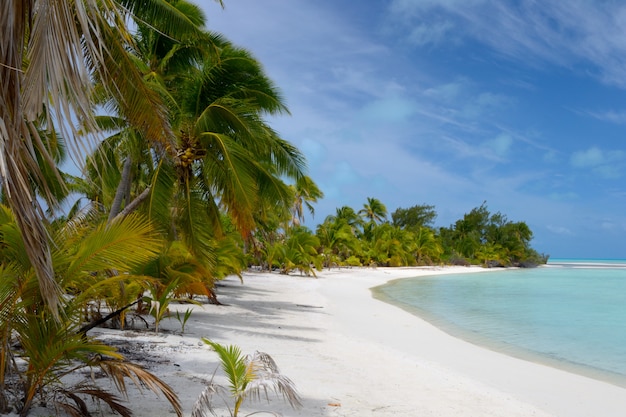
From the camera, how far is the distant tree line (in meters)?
25.8

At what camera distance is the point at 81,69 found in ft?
7.89

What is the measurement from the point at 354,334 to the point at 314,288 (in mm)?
10401

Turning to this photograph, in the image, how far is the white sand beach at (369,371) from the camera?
4.62m

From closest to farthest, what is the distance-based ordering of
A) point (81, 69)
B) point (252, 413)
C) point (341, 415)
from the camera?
point (81, 69), point (252, 413), point (341, 415)

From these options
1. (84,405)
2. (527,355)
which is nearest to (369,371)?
(84,405)

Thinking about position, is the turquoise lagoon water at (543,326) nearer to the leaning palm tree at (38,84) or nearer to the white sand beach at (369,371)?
the white sand beach at (369,371)

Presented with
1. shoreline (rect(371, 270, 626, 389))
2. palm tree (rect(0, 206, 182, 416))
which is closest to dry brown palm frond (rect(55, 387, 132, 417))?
palm tree (rect(0, 206, 182, 416))

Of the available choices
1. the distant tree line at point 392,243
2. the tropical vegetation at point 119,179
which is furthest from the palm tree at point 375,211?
the tropical vegetation at point 119,179

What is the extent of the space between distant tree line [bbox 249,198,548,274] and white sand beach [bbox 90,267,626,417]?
1151 centimetres

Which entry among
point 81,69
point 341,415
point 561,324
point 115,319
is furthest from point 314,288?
point 81,69

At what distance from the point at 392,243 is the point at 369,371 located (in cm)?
3708

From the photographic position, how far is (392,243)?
1678 inches

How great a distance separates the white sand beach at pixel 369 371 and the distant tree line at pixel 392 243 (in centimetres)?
1151

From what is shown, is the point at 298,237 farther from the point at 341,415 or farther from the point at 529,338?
the point at 341,415
